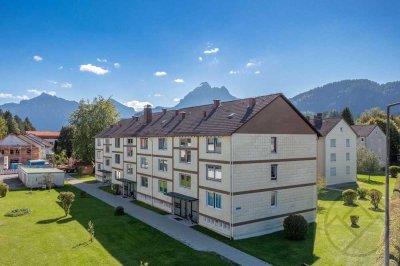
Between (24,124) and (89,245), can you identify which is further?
(24,124)

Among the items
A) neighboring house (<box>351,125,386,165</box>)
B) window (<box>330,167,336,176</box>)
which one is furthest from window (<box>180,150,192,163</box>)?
neighboring house (<box>351,125,386,165</box>)

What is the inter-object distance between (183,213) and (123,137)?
18685 millimetres

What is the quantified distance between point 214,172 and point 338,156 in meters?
33.5

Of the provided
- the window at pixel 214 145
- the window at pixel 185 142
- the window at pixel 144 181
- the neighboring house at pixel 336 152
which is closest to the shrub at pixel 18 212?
the window at pixel 144 181

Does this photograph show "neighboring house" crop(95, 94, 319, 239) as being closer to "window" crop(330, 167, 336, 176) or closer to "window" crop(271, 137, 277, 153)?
"window" crop(271, 137, 277, 153)

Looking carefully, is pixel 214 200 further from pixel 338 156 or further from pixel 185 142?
pixel 338 156

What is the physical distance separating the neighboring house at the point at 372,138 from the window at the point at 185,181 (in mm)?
55386

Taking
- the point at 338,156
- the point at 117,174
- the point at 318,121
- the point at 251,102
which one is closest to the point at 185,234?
the point at 251,102

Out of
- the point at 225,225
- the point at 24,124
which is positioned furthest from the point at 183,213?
the point at 24,124

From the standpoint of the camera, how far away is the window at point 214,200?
26359 millimetres

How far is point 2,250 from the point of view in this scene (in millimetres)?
21844

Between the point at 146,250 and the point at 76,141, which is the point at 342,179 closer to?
the point at 146,250

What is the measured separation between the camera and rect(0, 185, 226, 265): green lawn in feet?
67.4

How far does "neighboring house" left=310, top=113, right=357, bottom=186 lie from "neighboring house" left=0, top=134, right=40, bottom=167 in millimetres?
69223
